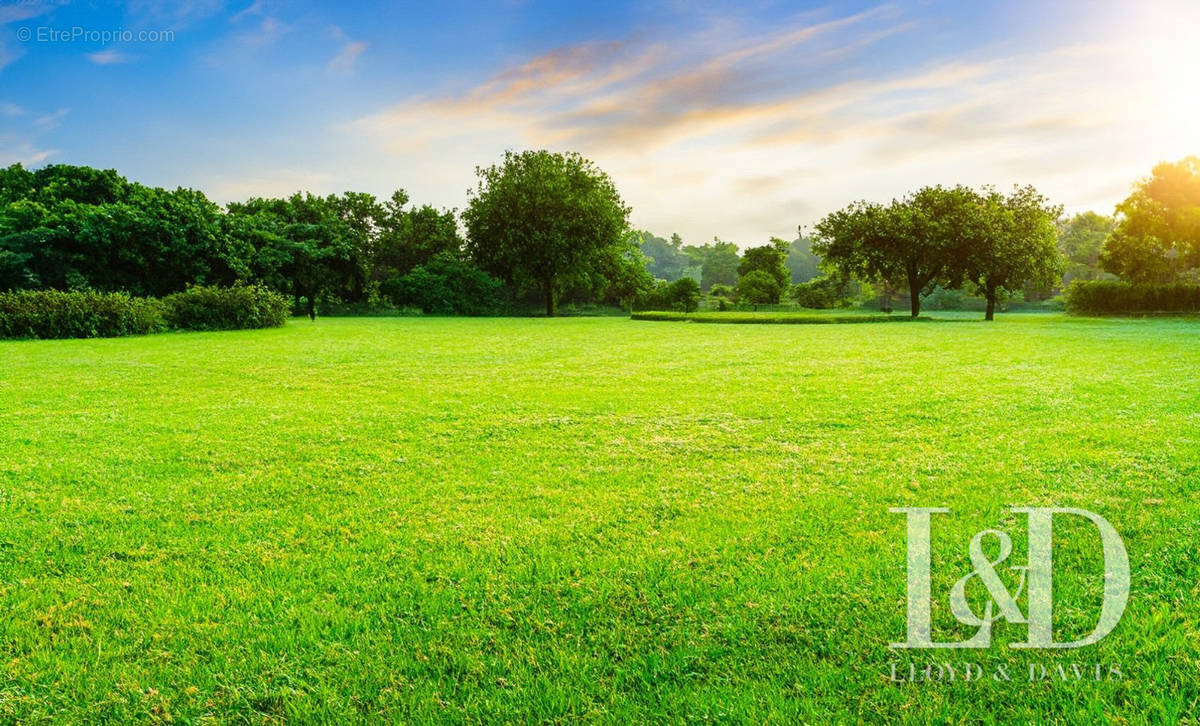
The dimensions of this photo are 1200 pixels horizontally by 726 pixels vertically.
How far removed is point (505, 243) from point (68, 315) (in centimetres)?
2616

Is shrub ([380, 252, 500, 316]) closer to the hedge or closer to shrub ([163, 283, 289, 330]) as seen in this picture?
the hedge

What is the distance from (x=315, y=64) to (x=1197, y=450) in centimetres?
1903

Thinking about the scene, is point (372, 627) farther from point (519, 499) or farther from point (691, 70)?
point (691, 70)

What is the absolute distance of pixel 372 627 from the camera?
2582mm

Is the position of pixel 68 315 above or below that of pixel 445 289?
below

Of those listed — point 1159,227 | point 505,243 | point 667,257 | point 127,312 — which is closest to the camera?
point 127,312

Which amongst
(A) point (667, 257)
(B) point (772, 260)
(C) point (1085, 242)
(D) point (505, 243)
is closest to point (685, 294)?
(B) point (772, 260)

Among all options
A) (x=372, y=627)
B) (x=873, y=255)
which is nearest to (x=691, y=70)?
(x=372, y=627)

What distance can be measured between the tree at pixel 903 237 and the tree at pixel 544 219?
1624 centimetres

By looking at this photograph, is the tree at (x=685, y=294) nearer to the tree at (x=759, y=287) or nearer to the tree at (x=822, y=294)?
the tree at (x=759, y=287)

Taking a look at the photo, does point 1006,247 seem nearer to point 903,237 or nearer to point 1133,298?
point 903,237

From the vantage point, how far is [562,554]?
3236 millimetres

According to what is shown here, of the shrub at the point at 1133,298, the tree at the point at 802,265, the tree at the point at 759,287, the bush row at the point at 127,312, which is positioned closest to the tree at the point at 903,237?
the shrub at the point at 1133,298

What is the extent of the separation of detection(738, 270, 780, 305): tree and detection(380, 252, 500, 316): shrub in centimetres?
2299
